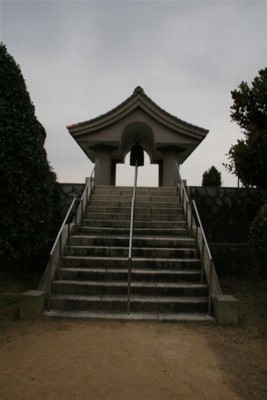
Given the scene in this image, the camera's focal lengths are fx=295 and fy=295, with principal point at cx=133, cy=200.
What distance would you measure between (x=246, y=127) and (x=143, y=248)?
3.90m

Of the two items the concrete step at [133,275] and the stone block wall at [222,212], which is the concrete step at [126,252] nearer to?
the concrete step at [133,275]

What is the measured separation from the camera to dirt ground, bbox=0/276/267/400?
2.73m

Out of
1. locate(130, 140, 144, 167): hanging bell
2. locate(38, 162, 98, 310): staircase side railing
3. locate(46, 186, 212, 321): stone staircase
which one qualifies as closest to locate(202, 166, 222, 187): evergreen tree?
locate(130, 140, 144, 167): hanging bell

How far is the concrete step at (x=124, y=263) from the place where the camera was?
5742 mm

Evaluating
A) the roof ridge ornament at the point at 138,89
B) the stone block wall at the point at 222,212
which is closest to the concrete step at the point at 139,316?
the stone block wall at the point at 222,212

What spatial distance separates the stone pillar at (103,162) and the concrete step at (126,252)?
16.7ft

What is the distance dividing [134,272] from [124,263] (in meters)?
0.36

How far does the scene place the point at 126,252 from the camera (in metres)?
6.08

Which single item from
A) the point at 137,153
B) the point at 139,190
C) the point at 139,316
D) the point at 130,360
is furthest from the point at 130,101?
the point at 130,360

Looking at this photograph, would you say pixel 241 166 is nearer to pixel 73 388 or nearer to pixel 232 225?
pixel 232 225

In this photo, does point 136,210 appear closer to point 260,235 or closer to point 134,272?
point 134,272

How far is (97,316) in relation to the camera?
4539mm

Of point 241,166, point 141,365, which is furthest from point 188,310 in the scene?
point 241,166

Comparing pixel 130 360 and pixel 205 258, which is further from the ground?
pixel 205 258
